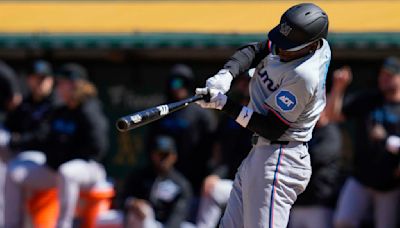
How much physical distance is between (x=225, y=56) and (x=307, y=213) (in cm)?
190

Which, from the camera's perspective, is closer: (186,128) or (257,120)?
(257,120)

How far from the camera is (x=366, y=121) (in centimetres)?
745

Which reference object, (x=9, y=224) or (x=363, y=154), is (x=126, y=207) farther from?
(x=363, y=154)

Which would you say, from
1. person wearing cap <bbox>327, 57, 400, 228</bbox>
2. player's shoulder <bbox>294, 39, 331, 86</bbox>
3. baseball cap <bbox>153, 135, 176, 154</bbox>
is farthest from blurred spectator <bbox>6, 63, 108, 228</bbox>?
player's shoulder <bbox>294, 39, 331, 86</bbox>

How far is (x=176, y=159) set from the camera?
8094mm

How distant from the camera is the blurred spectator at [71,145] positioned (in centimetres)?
811

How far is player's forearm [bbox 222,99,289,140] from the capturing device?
16.4 ft

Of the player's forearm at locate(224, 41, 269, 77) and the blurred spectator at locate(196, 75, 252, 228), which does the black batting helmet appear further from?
the blurred spectator at locate(196, 75, 252, 228)

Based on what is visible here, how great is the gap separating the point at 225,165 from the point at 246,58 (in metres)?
2.74

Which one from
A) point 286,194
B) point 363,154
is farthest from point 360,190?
point 286,194

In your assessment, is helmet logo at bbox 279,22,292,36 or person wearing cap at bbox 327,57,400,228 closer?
helmet logo at bbox 279,22,292,36

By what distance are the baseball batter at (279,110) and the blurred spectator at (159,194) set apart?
2592mm

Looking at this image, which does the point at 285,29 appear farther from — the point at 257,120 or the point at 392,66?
the point at 392,66

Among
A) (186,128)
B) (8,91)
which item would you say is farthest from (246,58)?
(8,91)
